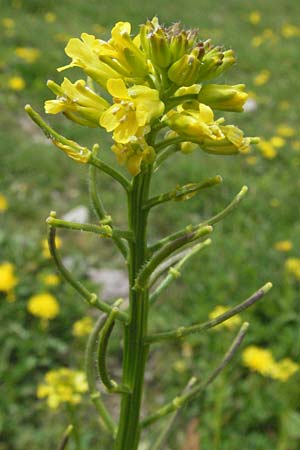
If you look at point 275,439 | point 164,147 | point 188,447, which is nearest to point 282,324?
point 275,439

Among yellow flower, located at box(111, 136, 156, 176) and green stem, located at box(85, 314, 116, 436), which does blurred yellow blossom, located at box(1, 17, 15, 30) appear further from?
yellow flower, located at box(111, 136, 156, 176)

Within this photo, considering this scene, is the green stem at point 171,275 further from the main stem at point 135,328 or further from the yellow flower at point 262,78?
the yellow flower at point 262,78

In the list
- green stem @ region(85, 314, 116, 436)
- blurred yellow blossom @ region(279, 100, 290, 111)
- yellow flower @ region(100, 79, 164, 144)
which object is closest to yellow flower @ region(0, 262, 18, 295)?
green stem @ region(85, 314, 116, 436)

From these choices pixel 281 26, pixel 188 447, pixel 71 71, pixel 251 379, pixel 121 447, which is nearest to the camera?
pixel 121 447

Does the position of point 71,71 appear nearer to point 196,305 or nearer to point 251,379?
point 196,305

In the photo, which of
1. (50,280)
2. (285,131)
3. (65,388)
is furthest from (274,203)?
(65,388)
